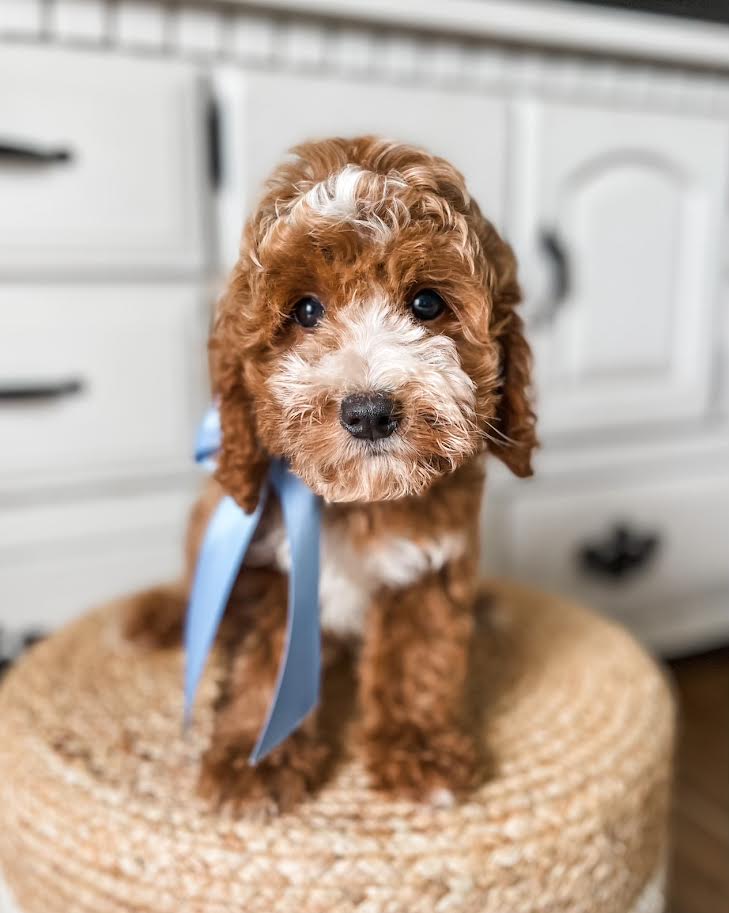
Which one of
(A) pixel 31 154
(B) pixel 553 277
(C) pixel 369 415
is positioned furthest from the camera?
(B) pixel 553 277

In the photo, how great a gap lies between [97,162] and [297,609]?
2.33 ft

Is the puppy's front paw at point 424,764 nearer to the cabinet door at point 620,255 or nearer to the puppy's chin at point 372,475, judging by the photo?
the puppy's chin at point 372,475

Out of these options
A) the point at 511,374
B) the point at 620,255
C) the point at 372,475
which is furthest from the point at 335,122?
the point at 372,475

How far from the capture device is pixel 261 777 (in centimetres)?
76

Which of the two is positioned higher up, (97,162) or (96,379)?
(97,162)

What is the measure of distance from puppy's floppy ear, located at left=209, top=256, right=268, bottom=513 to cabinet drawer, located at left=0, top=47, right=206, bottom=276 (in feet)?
1.63

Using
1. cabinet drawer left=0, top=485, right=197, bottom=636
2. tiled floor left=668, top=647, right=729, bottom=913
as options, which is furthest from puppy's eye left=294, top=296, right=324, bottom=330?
tiled floor left=668, top=647, right=729, bottom=913

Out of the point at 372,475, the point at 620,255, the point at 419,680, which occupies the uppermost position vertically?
the point at 620,255

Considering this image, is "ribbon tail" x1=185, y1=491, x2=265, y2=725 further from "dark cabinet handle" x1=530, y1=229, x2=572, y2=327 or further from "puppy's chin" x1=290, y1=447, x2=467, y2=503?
"dark cabinet handle" x1=530, y1=229, x2=572, y2=327

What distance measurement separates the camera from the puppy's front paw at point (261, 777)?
2.43ft

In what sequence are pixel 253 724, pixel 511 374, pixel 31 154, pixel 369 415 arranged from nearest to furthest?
pixel 369 415
pixel 511 374
pixel 253 724
pixel 31 154

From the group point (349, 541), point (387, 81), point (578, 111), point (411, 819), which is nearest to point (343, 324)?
point (349, 541)

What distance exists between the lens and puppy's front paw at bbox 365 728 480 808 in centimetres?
76

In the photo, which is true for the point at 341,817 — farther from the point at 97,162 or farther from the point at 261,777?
the point at 97,162
